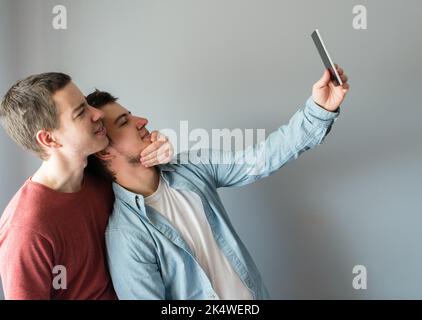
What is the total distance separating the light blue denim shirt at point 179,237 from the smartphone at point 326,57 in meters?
0.07

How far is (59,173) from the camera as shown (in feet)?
3.24

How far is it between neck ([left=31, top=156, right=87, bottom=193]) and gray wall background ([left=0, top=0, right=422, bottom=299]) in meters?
0.39

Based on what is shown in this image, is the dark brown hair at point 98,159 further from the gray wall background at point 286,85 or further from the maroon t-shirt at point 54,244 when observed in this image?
the gray wall background at point 286,85

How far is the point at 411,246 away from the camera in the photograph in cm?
136

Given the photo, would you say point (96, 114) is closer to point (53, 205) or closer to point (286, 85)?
point (53, 205)

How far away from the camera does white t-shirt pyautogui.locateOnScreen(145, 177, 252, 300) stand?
1.07m

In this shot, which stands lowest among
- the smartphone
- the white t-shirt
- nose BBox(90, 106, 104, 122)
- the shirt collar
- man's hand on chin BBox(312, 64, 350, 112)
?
the white t-shirt

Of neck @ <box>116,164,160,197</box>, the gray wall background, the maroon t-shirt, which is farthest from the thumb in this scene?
the maroon t-shirt

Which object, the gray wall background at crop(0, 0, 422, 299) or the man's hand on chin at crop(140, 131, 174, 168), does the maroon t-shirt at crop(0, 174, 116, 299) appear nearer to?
the man's hand on chin at crop(140, 131, 174, 168)

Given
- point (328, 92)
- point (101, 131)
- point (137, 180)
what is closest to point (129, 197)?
point (137, 180)

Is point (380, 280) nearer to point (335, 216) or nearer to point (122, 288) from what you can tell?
point (335, 216)

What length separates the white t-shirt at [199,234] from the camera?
3.52ft

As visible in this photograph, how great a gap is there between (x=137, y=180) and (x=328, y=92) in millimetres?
508
